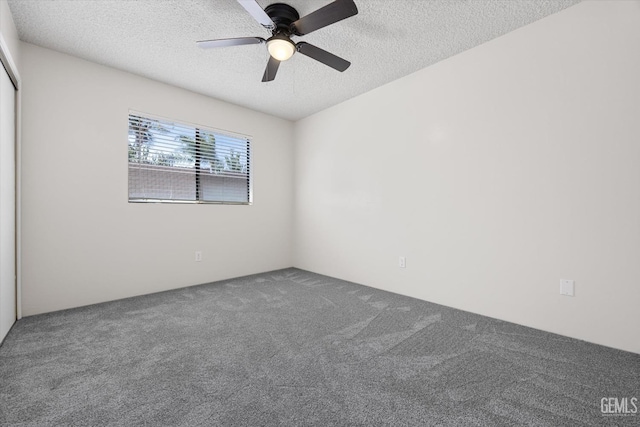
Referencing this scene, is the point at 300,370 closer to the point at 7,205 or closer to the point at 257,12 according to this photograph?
the point at 257,12

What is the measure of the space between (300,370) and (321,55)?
2.31 m

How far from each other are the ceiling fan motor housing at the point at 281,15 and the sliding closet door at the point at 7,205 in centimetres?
202

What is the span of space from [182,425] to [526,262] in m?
2.66

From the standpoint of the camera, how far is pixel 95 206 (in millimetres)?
2844

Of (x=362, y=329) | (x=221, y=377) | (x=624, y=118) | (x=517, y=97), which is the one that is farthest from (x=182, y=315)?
(x=624, y=118)

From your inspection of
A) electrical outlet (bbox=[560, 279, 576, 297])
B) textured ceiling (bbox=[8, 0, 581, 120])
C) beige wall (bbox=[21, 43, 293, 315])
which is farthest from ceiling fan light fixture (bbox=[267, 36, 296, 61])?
electrical outlet (bbox=[560, 279, 576, 297])

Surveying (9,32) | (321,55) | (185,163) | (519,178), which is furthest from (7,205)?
(519,178)

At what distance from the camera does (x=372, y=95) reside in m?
3.47

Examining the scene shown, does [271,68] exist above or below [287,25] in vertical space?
below

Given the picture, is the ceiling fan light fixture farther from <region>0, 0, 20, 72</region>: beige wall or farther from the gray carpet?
the gray carpet

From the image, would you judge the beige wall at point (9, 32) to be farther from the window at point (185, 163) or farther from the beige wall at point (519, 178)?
the beige wall at point (519, 178)

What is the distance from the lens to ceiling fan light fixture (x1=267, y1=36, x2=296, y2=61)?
2.04 m

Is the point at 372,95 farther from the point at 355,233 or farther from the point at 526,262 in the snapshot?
the point at 526,262

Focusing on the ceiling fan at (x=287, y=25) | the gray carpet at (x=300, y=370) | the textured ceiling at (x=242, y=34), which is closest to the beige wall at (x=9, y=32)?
the textured ceiling at (x=242, y=34)
